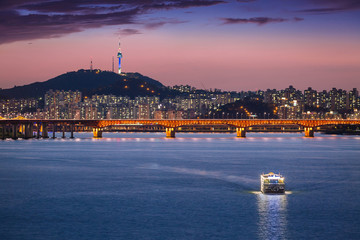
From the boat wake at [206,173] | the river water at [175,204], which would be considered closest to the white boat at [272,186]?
the river water at [175,204]

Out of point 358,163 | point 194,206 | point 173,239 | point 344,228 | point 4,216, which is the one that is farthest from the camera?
point 358,163

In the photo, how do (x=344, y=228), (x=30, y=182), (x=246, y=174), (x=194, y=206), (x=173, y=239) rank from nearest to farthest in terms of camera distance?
(x=173, y=239) < (x=344, y=228) < (x=194, y=206) < (x=30, y=182) < (x=246, y=174)

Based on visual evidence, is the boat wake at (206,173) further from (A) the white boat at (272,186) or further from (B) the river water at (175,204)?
(A) the white boat at (272,186)

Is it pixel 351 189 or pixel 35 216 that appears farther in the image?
pixel 351 189

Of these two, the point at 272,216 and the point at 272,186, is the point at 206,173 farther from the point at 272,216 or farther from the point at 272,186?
the point at 272,216

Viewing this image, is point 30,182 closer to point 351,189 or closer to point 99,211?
point 99,211

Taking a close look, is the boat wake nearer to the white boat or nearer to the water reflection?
the white boat

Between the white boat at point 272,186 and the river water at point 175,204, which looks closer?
the river water at point 175,204

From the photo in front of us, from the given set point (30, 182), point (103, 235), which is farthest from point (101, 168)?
point (103, 235)
